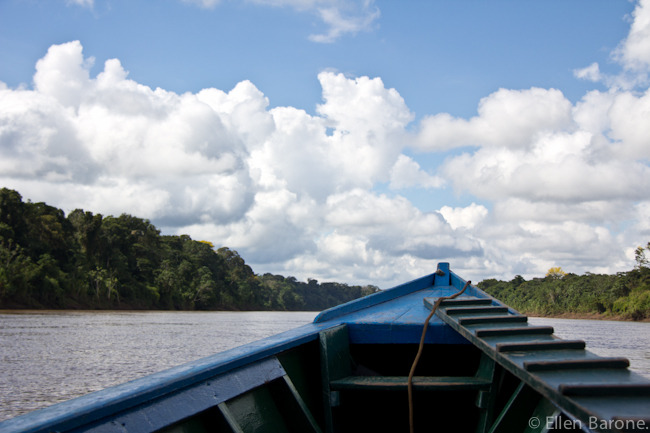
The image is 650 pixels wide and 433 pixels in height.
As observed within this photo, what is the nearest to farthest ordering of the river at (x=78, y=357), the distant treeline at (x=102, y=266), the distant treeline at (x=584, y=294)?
the river at (x=78, y=357) → the distant treeline at (x=102, y=266) → the distant treeline at (x=584, y=294)

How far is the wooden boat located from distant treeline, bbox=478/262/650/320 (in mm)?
56737

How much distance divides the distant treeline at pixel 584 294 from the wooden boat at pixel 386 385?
5674 centimetres

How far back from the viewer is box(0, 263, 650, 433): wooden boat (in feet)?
6.59

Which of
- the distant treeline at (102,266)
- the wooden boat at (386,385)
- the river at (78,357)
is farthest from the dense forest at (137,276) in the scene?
the wooden boat at (386,385)

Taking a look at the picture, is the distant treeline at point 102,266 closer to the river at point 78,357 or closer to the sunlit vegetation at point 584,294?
the river at point 78,357

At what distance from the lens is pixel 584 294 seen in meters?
71.9

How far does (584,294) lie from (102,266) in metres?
60.5

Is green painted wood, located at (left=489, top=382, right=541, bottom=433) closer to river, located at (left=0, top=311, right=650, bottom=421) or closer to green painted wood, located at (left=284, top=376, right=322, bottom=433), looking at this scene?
green painted wood, located at (left=284, top=376, right=322, bottom=433)

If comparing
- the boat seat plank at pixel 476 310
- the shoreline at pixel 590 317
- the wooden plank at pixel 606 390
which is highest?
the boat seat plank at pixel 476 310

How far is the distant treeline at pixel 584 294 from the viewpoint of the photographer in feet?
199

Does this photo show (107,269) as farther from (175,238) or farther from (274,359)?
(274,359)

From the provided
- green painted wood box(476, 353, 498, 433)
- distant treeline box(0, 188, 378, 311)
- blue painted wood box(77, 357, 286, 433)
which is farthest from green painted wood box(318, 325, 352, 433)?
distant treeline box(0, 188, 378, 311)

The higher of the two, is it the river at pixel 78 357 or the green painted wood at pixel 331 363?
the green painted wood at pixel 331 363

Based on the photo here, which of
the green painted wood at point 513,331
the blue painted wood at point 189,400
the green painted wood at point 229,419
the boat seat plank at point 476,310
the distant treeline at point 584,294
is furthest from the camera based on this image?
the distant treeline at point 584,294
